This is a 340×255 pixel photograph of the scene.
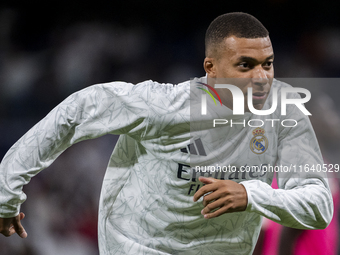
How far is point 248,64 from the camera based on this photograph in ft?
3.59

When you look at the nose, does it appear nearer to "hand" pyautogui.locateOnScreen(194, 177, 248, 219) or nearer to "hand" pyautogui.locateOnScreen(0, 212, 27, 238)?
"hand" pyautogui.locateOnScreen(194, 177, 248, 219)

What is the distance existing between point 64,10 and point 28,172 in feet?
3.12

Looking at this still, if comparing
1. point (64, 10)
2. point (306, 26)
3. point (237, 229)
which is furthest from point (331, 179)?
point (64, 10)

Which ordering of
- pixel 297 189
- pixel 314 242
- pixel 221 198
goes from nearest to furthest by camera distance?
pixel 221 198 < pixel 297 189 < pixel 314 242

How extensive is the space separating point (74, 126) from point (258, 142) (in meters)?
0.56

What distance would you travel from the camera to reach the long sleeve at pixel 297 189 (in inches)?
Answer: 39.3

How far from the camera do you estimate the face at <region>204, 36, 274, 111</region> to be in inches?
42.8

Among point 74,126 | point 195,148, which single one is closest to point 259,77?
point 195,148

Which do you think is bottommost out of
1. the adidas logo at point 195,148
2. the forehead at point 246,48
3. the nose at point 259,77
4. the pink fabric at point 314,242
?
the pink fabric at point 314,242

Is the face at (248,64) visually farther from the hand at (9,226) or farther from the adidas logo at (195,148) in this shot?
the hand at (9,226)

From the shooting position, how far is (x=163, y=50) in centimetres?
177

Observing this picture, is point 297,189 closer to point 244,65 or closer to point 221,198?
point 221,198

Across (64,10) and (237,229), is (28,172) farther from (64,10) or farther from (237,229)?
(64,10)

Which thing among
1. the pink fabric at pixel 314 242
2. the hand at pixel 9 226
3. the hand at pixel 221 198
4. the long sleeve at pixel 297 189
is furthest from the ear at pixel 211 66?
the pink fabric at pixel 314 242
